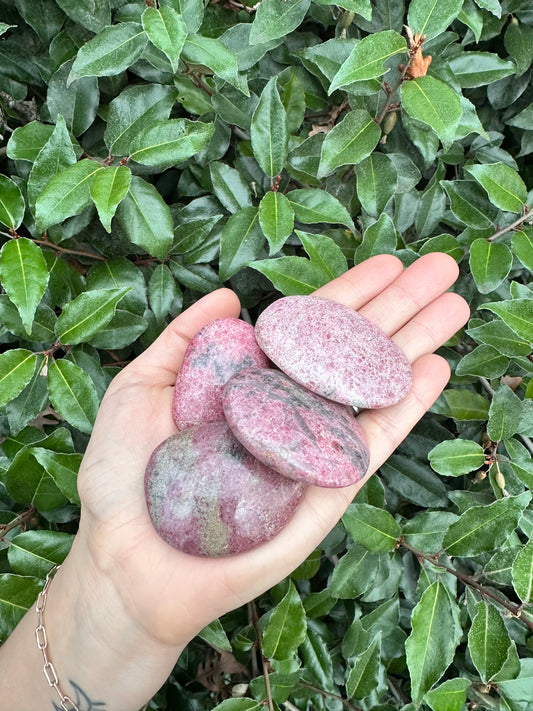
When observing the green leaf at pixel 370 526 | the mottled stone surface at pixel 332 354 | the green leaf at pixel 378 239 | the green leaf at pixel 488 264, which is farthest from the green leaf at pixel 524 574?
the green leaf at pixel 378 239

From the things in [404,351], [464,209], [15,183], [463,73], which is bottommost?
[404,351]

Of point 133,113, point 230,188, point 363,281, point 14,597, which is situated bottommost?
point 14,597

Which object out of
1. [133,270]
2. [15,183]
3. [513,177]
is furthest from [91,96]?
[513,177]

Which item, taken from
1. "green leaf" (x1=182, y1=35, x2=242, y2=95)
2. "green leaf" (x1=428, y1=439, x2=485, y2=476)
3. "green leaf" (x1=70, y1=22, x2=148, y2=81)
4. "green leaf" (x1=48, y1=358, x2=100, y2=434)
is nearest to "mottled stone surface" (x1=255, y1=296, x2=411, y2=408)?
"green leaf" (x1=428, y1=439, x2=485, y2=476)

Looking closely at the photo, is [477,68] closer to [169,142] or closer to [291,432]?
[169,142]

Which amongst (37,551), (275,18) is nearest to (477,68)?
(275,18)

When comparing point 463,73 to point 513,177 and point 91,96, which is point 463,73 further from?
point 91,96
